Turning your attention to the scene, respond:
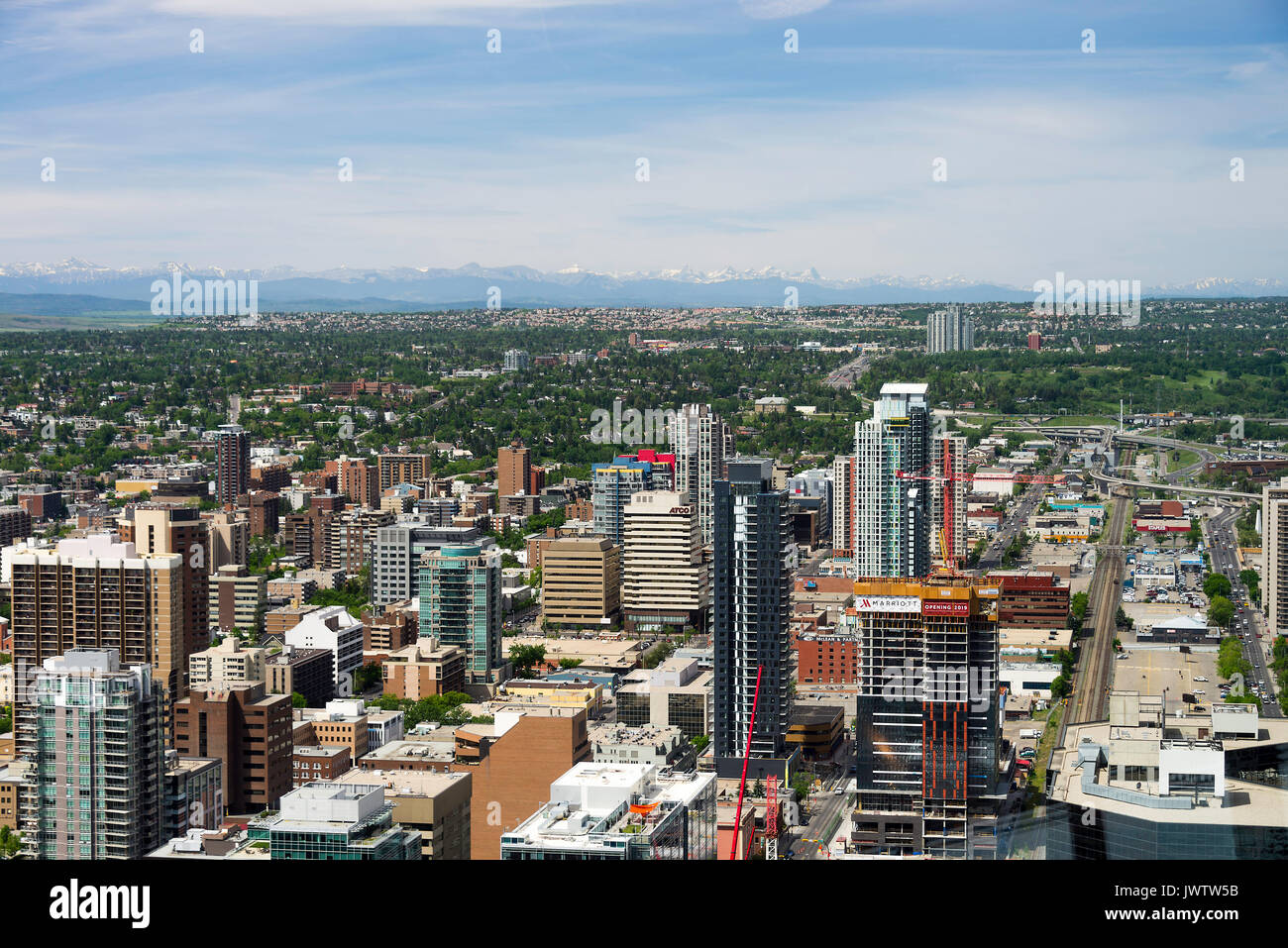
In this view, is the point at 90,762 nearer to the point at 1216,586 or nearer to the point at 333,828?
the point at 333,828

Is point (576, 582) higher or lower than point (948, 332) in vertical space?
lower

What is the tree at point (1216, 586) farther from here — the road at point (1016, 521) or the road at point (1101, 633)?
the road at point (1016, 521)

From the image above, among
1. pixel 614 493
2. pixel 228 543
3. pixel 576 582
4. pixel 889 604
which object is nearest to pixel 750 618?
pixel 889 604

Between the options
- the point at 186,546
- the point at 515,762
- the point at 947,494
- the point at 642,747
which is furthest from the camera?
the point at 947,494

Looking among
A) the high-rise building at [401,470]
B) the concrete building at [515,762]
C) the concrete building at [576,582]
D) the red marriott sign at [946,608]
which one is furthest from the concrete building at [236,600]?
the high-rise building at [401,470]
